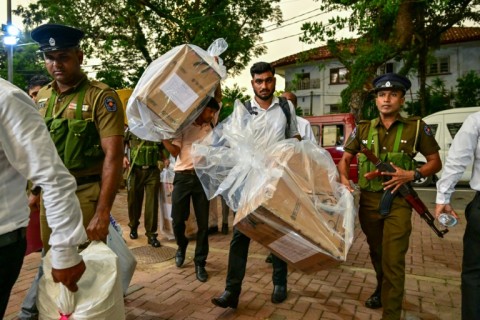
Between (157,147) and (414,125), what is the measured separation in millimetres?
3391

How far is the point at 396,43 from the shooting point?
12.8m

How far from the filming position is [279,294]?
3.33m

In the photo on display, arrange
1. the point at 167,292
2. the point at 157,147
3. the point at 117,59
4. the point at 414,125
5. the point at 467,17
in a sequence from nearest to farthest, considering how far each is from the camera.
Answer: the point at 414,125
the point at 167,292
the point at 157,147
the point at 467,17
the point at 117,59

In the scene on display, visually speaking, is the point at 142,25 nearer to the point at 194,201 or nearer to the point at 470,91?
the point at 194,201

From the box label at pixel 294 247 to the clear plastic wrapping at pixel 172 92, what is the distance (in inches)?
46.6

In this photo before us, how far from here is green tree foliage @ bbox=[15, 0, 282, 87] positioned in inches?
598

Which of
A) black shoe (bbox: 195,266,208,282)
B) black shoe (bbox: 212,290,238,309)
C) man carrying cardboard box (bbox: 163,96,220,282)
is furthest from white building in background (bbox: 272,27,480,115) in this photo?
black shoe (bbox: 212,290,238,309)

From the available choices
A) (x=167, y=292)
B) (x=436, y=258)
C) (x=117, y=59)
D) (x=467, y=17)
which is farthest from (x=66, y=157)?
(x=467, y=17)

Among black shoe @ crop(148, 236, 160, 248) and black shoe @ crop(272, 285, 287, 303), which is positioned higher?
black shoe @ crop(148, 236, 160, 248)

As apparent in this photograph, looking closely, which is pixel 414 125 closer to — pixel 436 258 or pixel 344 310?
pixel 344 310

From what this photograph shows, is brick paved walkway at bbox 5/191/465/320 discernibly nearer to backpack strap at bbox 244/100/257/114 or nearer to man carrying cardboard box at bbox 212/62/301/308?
man carrying cardboard box at bbox 212/62/301/308

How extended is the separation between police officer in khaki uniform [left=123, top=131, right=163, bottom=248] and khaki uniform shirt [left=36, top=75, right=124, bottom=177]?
102 inches

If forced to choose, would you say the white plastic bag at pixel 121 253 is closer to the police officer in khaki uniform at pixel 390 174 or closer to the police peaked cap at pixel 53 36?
the police peaked cap at pixel 53 36

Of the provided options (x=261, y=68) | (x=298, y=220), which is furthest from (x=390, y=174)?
(x=261, y=68)
